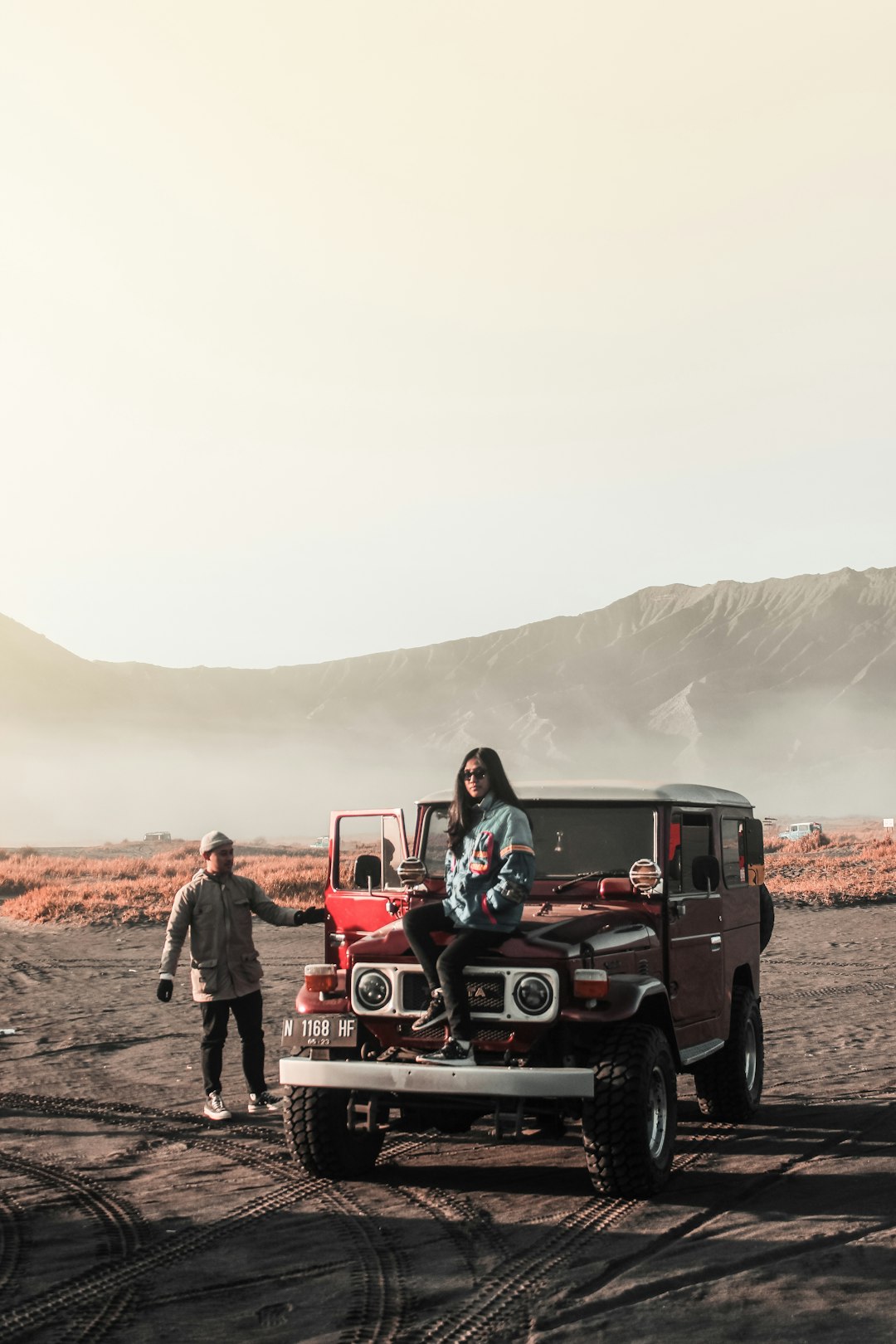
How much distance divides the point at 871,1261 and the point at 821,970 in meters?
14.5

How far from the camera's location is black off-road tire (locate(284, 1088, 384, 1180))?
311 inches

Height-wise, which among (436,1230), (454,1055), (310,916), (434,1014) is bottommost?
(436,1230)

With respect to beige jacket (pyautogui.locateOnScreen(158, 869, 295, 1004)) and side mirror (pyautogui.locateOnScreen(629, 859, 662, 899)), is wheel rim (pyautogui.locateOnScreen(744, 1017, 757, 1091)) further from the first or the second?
beige jacket (pyautogui.locateOnScreen(158, 869, 295, 1004))

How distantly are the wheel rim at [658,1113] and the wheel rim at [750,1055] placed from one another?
2240mm

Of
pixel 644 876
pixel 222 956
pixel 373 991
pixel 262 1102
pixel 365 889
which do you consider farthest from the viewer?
pixel 262 1102

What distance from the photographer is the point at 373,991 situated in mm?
7812

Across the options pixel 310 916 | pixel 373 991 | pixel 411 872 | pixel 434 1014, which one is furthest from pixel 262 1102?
pixel 434 1014

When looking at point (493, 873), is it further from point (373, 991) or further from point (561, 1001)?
point (373, 991)

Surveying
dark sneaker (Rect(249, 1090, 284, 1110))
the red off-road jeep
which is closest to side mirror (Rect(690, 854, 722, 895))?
the red off-road jeep

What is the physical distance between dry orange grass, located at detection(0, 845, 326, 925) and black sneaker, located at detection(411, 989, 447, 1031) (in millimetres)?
23309

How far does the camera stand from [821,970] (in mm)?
20266

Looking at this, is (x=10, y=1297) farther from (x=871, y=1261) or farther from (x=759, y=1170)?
(x=759, y=1170)

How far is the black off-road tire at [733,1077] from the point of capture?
9.70 meters

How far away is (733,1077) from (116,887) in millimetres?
29971
